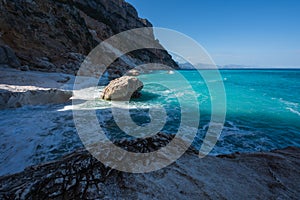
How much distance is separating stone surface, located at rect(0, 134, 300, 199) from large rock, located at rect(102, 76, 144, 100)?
318 inches

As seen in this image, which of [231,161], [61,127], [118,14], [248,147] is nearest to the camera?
[231,161]

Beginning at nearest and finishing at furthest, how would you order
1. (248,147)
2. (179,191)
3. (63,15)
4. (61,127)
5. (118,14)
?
(179,191), (248,147), (61,127), (63,15), (118,14)

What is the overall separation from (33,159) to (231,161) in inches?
181

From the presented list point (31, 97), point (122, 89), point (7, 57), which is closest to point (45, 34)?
point (7, 57)

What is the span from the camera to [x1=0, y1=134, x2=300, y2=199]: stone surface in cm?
179

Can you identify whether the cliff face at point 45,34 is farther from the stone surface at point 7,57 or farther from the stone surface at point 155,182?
the stone surface at point 155,182

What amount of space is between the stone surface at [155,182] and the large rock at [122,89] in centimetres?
807

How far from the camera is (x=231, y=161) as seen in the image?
9.60 ft

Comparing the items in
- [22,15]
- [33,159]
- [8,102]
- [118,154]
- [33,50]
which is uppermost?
[22,15]

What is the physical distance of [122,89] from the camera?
34.7ft

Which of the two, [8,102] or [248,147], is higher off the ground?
[8,102]

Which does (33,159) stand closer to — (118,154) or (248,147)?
(118,154)

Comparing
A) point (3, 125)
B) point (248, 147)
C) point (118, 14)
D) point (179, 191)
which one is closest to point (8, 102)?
point (3, 125)

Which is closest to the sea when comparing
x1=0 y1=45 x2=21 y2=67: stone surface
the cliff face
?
x1=0 y1=45 x2=21 y2=67: stone surface
